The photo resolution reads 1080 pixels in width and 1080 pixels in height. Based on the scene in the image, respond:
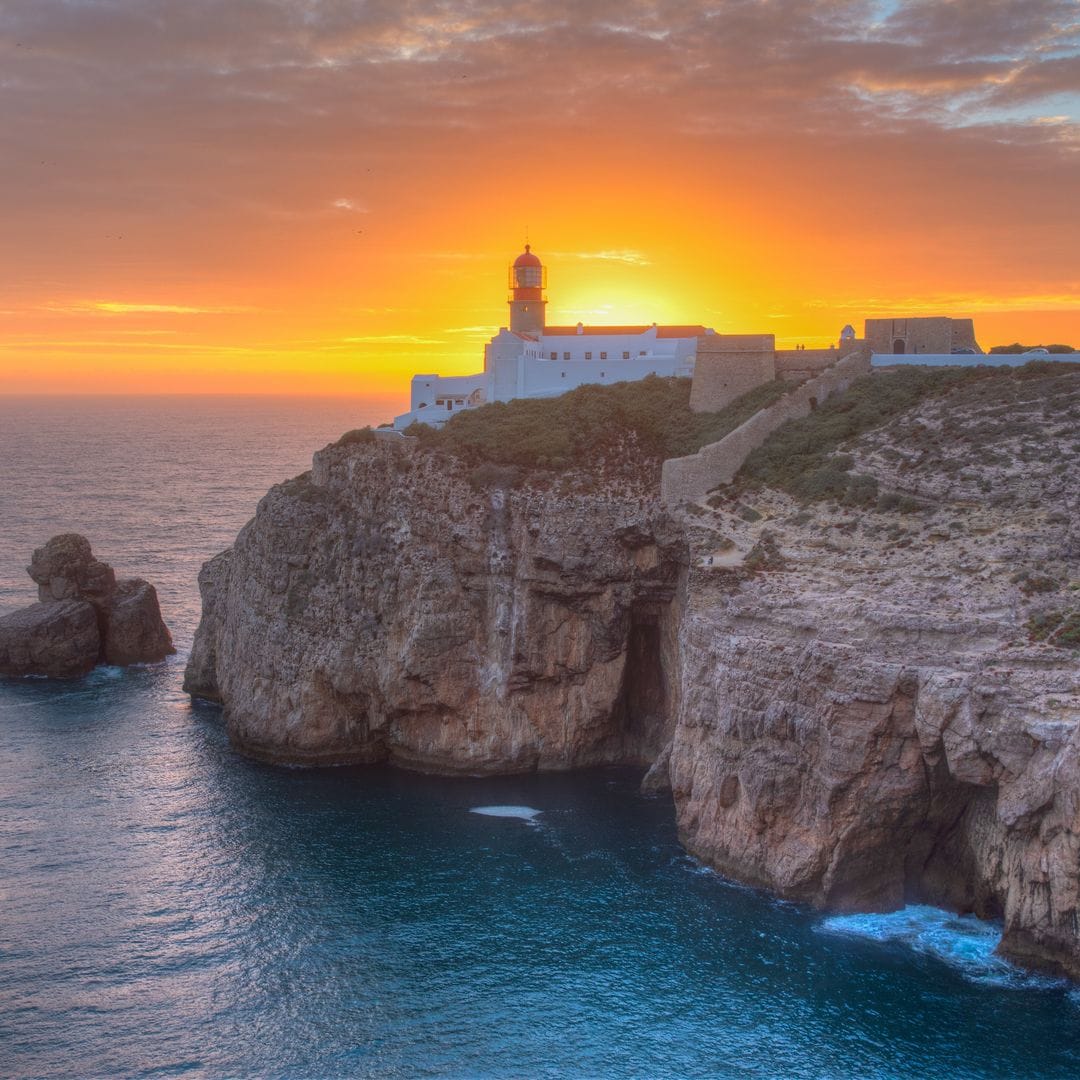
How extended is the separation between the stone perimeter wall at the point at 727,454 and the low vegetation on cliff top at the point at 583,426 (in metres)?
1.17

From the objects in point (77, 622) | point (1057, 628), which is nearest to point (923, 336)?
point (1057, 628)

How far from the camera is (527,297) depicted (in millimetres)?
70375

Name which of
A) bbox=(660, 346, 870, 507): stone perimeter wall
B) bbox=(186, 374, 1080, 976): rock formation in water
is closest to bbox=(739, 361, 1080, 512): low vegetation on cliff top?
bbox=(186, 374, 1080, 976): rock formation in water

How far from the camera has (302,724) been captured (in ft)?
159

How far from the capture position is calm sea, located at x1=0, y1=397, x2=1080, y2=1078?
92.5ft

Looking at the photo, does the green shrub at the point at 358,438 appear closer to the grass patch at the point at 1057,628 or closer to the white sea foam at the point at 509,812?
the white sea foam at the point at 509,812

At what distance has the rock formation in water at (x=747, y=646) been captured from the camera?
3219cm

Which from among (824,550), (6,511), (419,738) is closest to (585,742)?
(419,738)

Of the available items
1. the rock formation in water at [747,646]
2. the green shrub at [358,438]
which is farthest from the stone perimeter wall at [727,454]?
the green shrub at [358,438]

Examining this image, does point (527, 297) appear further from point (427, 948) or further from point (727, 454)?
point (427, 948)

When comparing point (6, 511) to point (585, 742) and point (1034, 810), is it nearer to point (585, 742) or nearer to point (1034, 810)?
point (585, 742)

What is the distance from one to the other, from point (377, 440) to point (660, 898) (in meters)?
24.6

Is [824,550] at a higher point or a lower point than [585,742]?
higher

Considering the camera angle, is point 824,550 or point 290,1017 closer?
point 290,1017
